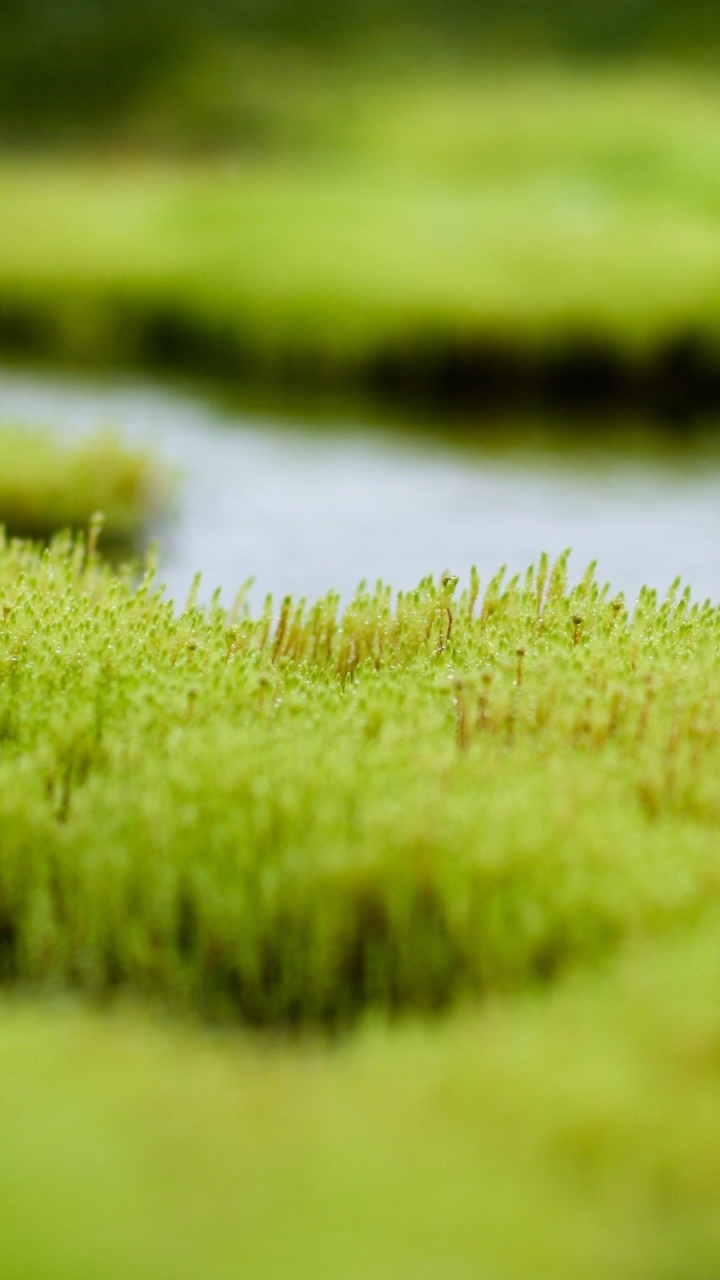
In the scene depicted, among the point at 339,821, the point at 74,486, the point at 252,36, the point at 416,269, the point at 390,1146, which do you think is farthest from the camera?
the point at 252,36

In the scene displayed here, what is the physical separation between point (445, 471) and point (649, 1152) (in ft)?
36.4

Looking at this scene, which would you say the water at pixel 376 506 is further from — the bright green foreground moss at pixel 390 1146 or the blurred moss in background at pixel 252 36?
the blurred moss in background at pixel 252 36

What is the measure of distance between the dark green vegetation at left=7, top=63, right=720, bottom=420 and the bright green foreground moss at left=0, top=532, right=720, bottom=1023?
11584 mm

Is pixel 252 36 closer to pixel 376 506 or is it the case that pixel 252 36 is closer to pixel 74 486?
pixel 376 506

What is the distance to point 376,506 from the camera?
12.3 m

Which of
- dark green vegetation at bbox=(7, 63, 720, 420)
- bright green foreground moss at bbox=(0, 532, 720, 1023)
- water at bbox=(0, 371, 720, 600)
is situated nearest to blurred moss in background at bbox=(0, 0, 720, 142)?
dark green vegetation at bbox=(7, 63, 720, 420)

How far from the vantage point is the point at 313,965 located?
11.5 feet

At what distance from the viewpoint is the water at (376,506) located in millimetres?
10453

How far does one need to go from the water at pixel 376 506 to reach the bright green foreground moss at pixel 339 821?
183 inches

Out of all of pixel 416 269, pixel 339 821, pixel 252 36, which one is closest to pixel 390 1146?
pixel 339 821

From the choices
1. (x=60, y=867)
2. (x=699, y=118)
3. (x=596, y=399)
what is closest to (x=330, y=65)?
(x=699, y=118)

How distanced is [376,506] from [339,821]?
28.4 feet

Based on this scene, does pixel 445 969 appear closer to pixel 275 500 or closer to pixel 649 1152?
pixel 649 1152

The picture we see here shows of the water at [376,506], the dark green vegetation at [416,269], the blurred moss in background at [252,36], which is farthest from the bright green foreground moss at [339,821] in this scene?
the blurred moss in background at [252,36]
